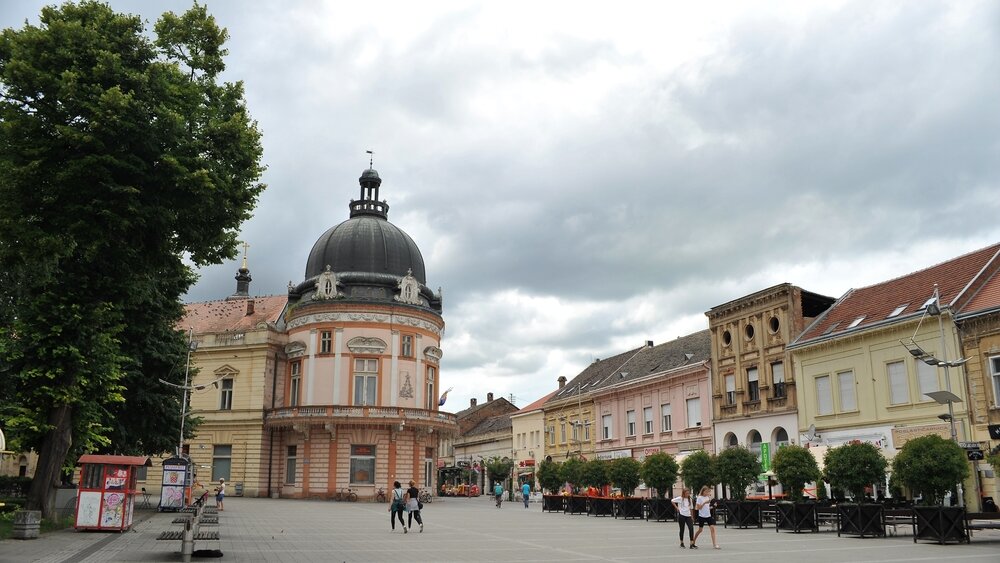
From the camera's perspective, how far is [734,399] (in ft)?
135

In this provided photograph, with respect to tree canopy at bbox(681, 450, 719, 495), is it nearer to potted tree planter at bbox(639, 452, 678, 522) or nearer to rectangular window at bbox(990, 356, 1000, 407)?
potted tree planter at bbox(639, 452, 678, 522)

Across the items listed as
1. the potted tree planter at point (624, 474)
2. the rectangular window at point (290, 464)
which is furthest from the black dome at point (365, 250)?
the potted tree planter at point (624, 474)

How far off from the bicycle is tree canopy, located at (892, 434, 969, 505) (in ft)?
113

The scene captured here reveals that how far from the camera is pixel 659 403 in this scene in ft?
157

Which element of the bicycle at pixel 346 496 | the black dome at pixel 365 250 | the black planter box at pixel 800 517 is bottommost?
the bicycle at pixel 346 496

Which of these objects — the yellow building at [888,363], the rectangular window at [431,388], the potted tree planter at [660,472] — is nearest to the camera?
the yellow building at [888,363]

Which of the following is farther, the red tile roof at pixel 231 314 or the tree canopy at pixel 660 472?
the red tile roof at pixel 231 314

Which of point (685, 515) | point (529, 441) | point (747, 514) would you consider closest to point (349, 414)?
point (529, 441)

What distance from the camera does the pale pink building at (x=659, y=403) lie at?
44062 mm

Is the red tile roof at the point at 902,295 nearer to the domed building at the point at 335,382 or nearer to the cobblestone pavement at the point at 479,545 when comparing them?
the cobblestone pavement at the point at 479,545

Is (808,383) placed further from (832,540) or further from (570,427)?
(570,427)

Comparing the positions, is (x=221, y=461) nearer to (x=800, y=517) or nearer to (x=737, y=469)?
(x=737, y=469)

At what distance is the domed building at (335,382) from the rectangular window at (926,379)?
96.3ft

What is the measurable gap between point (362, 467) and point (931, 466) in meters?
35.9
